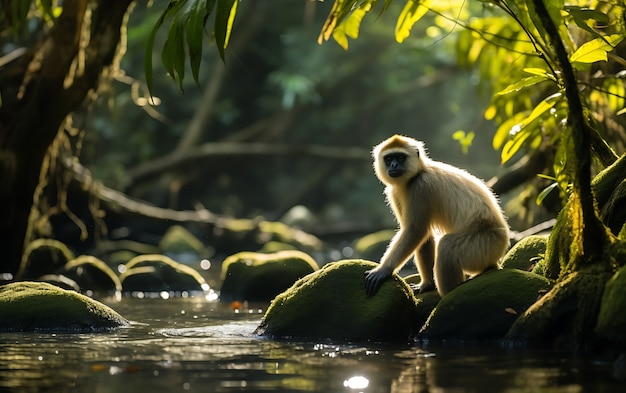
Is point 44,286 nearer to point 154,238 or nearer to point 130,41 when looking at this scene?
point 154,238

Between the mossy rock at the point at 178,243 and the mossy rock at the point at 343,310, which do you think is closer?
the mossy rock at the point at 343,310

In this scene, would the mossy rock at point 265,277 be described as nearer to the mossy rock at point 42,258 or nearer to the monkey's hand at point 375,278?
the mossy rock at point 42,258

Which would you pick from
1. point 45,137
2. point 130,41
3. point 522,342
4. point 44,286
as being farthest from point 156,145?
point 522,342

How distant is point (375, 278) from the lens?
6711 millimetres

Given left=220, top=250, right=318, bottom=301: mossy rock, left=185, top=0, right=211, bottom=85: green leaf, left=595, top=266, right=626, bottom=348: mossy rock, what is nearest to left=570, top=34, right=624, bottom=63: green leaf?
left=595, top=266, right=626, bottom=348: mossy rock

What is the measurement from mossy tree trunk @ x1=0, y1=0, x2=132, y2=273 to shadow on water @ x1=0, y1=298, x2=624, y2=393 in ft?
13.5

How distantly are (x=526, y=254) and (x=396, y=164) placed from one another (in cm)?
140

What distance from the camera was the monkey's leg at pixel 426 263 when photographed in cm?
742

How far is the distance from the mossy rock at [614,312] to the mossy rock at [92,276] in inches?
273

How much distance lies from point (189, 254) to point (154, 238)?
3.99ft

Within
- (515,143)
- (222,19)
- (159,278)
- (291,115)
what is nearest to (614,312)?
(515,143)

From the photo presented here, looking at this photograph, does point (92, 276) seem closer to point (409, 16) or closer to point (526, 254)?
point (526, 254)

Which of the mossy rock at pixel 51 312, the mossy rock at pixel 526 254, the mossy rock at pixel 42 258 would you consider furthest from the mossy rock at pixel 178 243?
the mossy rock at pixel 526 254

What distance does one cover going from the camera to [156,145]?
1003 inches
